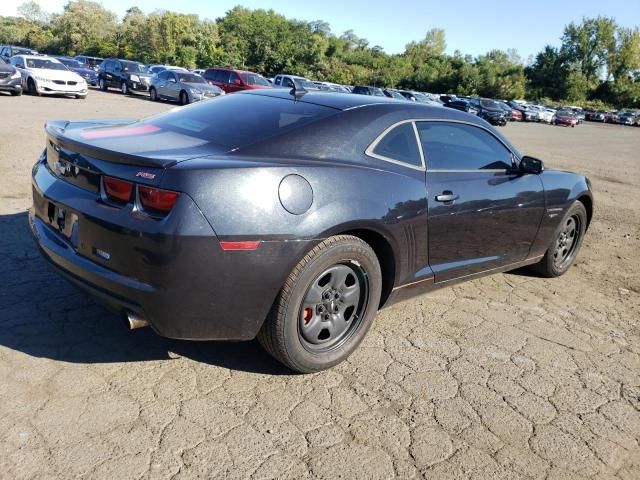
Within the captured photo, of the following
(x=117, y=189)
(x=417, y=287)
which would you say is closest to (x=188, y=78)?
(x=417, y=287)

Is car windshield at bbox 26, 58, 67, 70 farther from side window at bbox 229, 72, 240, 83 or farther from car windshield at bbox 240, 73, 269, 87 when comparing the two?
car windshield at bbox 240, 73, 269, 87

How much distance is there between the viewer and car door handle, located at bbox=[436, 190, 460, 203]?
356cm

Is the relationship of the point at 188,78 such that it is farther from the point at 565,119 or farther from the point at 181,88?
the point at 565,119

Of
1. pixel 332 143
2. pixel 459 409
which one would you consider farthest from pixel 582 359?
pixel 332 143

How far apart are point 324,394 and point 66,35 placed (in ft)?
335

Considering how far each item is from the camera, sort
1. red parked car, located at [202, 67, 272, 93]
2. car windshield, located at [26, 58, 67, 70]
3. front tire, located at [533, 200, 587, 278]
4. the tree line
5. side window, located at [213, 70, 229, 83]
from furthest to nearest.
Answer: the tree line → side window, located at [213, 70, 229, 83] → red parked car, located at [202, 67, 272, 93] → car windshield, located at [26, 58, 67, 70] → front tire, located at [533, 200, 587, 278]

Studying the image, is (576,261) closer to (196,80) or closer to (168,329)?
(168,329)

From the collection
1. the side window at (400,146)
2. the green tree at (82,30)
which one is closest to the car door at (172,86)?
the side window at (400,146)

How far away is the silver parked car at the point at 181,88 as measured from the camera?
22141 mm

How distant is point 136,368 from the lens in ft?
9.93

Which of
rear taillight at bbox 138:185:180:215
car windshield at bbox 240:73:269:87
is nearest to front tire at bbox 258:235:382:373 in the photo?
rear taillight at bbox 138:185:180:215

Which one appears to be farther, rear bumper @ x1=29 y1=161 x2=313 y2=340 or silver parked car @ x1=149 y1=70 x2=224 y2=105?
silver parked car @ x1=149 y1=70 x2=224 y2=105

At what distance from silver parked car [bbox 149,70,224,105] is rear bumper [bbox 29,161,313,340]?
19820 millimetres

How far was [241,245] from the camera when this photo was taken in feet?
8.66
